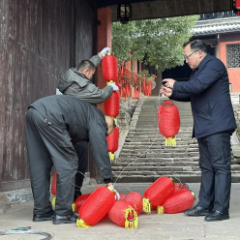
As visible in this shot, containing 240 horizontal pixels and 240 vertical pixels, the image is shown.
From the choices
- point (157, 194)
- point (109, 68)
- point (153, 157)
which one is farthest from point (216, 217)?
point (153, 157)

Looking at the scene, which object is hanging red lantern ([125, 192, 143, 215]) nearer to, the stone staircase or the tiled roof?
the stone staircase

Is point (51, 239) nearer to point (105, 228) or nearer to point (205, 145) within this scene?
point (105, 228)

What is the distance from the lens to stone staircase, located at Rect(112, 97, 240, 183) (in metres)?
8.76

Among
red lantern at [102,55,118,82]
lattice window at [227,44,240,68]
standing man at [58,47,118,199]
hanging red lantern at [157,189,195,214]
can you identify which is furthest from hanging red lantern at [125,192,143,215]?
lattice window at [227,44,240,68]

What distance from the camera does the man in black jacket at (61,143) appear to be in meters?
3.54

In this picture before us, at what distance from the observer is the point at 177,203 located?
13.3 feet

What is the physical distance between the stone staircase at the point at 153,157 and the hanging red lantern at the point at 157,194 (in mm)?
3219

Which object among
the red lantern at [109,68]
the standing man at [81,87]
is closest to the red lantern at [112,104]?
the red lantern at [109,68]

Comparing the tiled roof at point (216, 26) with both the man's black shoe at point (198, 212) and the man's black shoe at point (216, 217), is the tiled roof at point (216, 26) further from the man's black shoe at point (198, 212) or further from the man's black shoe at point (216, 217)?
the man's black shoe at point (216, 217)

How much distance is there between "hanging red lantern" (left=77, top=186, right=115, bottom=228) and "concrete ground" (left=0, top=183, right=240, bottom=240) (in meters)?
0.08

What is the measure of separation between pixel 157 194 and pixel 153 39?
11.1 m

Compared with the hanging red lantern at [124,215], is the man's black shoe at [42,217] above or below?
below

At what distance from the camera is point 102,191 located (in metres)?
3.38

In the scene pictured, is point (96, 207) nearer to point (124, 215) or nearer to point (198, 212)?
point (124, 215)
